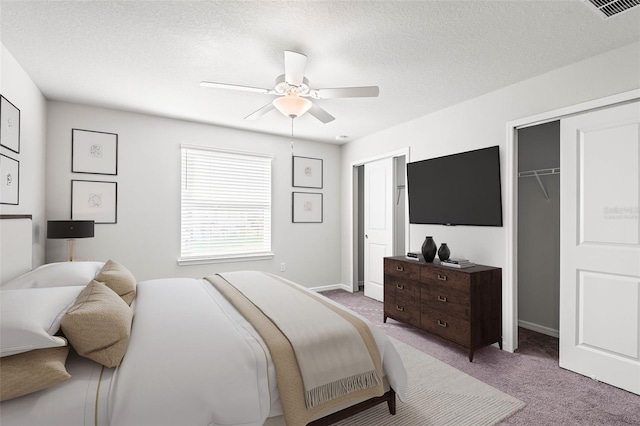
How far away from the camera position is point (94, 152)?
367cm

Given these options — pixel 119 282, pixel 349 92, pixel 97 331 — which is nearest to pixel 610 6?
pixel 349 92

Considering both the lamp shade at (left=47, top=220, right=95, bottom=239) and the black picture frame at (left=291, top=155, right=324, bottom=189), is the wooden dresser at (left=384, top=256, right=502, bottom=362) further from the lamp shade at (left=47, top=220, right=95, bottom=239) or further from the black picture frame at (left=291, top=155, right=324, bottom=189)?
the lamp shade at (left=47, top=220, right=95, bottom=239)

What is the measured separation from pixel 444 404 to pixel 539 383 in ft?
2.94

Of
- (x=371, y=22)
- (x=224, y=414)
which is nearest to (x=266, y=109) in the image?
(x=371, y=22)

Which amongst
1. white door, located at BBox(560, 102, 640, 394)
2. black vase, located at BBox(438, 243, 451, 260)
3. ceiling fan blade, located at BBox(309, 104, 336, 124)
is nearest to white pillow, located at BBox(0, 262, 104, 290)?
ceiling fan blade, located at BBox(309, 104, 336, 124)

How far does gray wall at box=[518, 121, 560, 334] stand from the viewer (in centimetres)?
343

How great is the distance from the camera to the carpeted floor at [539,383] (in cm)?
201

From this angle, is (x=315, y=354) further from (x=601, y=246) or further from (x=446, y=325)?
(x=601, y=246)

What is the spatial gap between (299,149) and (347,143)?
0.89 metres

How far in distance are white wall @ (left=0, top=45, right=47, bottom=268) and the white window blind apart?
145 centimetres

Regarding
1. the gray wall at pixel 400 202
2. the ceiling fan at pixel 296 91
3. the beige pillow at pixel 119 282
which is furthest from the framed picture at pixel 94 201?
the gray wall at pixel 400 202

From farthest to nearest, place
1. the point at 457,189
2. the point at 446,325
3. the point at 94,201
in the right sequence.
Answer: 1. the point at 94,201
2. the point at 457,189
3. the point at 446,325

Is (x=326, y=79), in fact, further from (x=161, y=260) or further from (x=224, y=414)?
(x=161, y=260)

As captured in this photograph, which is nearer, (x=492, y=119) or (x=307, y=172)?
(x=492, y=119)
